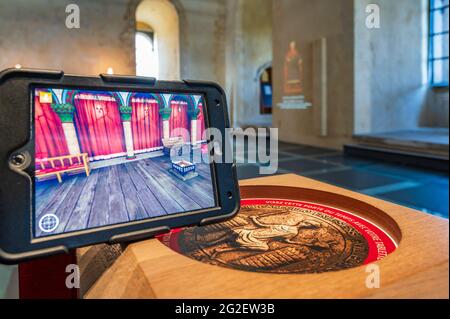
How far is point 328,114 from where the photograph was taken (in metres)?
5.84

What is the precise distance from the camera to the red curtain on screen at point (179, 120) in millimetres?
606

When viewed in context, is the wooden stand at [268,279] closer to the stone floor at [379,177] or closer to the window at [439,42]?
the stone floor at [379,177]

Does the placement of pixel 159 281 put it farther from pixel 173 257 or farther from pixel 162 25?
pixel 162 25

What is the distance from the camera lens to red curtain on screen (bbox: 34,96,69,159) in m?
0.49

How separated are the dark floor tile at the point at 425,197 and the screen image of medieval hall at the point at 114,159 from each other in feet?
8.00

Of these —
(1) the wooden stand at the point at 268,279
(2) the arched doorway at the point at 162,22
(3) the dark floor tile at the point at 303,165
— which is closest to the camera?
(1) the wooden stand at the point at 268,279

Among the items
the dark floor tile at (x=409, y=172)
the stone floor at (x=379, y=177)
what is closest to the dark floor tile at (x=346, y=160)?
the stone floor at (x=379, y=177)

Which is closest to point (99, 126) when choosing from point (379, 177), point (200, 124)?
point (200, 124)

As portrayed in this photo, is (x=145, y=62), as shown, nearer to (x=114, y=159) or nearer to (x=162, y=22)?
(x=114, y=159)

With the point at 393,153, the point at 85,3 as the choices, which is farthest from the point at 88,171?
the point at 393,153

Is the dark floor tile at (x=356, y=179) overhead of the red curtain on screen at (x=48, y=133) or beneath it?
beneath

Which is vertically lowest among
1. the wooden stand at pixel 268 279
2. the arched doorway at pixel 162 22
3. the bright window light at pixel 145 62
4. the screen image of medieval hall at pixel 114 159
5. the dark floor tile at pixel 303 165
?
the dark floor tile at pixel 303 165
